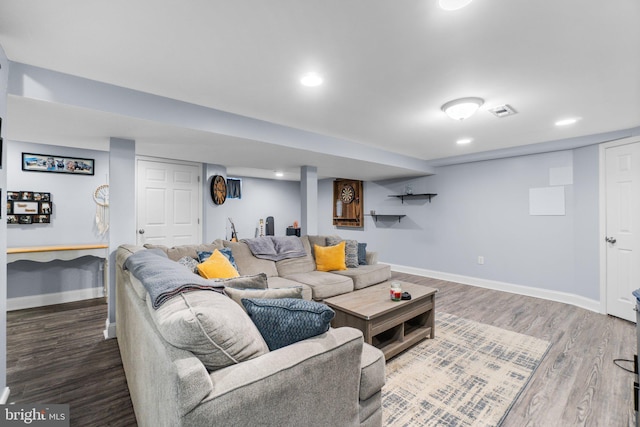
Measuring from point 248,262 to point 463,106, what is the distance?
283 cm

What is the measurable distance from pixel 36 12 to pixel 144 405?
6.88ft

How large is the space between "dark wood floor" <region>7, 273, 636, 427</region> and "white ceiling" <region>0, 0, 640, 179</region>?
2.07 meters

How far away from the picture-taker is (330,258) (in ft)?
12.9

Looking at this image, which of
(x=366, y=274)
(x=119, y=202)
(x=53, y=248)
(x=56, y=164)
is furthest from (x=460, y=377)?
(x=56, y=164)

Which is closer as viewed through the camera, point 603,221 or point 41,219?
point 603,221

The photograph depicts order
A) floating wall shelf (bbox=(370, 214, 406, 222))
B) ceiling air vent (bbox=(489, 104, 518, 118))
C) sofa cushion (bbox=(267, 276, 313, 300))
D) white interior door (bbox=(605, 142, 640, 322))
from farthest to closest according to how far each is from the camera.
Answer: floating wall shelf (bbox=(370, 214, 406, 222)) < white interior door (bbox=(605, 142, 640, 322)) < sofa cushion (bbox=(267, 276, 313, 300)) < ceiling air vent (bbox=(489, 104, 518, 118))

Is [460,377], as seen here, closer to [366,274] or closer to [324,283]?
[324,283]

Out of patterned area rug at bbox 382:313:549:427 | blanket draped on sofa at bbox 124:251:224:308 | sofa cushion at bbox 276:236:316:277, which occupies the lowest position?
patterned area rug at bbox 382:313:549:427

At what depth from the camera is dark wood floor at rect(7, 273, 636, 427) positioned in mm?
1830

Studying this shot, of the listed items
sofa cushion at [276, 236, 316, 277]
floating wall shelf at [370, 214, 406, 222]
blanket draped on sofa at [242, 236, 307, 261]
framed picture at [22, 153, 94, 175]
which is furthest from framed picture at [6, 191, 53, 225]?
floating wall shelf at [370, 214, 406, 222]

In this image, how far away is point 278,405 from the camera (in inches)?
40.4

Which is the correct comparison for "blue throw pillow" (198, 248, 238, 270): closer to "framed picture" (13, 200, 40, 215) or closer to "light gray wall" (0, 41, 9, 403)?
"light gray wall" (0, 41, 9, 403)

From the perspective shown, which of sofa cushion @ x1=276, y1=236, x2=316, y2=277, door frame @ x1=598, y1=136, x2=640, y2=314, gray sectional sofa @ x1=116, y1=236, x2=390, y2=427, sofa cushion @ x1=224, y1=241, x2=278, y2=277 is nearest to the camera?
gray sectional sofa @ x1=116, y1=236, x2=390, y2=427

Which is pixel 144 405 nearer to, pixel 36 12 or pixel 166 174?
pixel 36 12
